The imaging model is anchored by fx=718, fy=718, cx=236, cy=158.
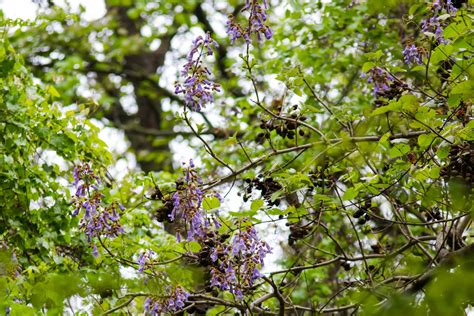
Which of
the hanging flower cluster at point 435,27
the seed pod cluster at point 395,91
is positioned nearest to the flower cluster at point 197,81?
the seed pod cluster at point 395,91

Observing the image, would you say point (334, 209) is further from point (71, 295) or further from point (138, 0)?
point (138, 0)

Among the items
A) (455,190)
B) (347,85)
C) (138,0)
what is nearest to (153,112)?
(138,0)

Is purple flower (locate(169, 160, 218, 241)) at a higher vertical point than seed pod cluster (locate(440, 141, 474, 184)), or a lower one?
higher

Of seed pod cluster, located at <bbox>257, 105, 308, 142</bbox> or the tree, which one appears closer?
the tree

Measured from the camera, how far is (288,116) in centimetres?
365

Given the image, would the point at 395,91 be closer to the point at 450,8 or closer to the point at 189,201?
the point at 450,8

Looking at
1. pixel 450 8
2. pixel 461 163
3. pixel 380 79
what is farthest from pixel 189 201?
pixel 450 8

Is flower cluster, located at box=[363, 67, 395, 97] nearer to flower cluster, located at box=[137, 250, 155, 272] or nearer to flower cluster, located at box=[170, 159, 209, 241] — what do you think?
flower cluster, located at box=[170, 159, 209, 241]

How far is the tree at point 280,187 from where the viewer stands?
8.79ft

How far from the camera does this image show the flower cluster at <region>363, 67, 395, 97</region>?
3.77 metres

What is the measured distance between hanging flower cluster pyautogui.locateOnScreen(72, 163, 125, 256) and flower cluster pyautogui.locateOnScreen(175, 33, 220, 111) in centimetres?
66

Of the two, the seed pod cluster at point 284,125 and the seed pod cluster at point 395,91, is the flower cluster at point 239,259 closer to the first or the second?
the seed pod cluster at point 284,125

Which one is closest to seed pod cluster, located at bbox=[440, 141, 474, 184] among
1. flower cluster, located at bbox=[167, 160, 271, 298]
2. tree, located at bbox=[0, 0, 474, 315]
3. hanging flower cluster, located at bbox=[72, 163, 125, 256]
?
tree, located at bbox=[0, 0, 474, 315]

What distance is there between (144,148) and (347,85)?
224 inches
